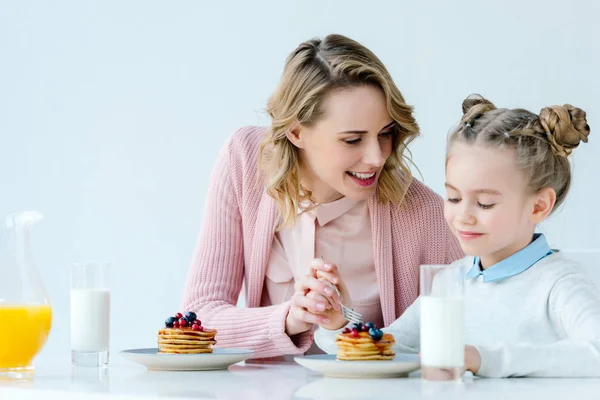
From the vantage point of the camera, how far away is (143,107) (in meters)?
4.62

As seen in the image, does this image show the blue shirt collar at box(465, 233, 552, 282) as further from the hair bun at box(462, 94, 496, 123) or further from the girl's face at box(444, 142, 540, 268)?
the hair bun at box(462, 94, 496, 123)

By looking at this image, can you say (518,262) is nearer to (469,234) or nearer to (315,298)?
(469,234)

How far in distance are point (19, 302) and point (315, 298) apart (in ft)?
1.84

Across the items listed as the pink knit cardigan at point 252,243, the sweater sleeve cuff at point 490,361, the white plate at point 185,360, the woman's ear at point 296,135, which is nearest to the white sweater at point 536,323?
the sweater sleeve cuff at point 490,361

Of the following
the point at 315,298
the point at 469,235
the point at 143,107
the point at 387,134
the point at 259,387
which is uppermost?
the point at 143,107

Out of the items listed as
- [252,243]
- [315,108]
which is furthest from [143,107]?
[315,108]

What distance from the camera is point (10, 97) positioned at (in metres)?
4.71

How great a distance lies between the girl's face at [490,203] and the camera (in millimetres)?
1844

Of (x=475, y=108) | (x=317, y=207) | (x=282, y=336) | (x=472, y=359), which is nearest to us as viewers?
(x=472, y=359)

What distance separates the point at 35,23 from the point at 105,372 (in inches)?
131

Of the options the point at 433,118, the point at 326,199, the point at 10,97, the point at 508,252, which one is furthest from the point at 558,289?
the point at 10,97

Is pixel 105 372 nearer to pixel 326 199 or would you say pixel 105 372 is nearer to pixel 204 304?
pixel 204 304

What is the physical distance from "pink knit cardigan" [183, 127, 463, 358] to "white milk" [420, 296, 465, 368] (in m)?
0.83

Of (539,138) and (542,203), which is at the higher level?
(539,138)
